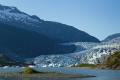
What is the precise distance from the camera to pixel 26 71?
10675 centimetres

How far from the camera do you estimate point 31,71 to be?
107312 millimetres

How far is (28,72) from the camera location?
→ 105125 millimetres

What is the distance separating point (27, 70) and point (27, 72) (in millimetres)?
2143

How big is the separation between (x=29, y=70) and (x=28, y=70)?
39 centimetres

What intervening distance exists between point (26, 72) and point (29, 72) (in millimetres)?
1259

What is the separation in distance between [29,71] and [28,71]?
1.28 feet

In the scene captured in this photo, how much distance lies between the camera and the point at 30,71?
106500mm

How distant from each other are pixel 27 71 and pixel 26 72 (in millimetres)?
959

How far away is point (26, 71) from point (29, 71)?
1608 mm

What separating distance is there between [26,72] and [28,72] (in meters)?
0.92

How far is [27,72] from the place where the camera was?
105438mm

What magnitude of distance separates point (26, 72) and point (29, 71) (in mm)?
1182

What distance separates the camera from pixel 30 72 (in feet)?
348
